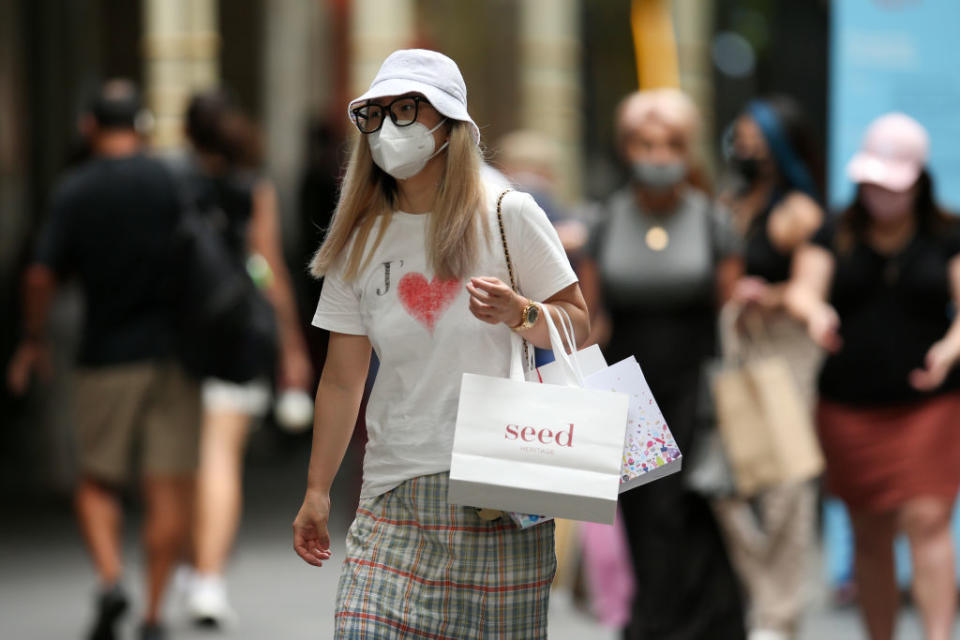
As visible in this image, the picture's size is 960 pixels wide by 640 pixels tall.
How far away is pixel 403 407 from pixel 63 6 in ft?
40.3

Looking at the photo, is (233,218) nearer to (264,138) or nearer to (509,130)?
(509,130)

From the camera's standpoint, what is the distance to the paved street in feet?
23.1

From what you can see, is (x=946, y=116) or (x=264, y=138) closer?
(x=946, y=116)

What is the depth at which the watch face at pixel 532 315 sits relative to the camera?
3422 mm

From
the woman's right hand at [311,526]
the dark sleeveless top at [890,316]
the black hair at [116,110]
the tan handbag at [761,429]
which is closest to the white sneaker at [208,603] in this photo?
the black hair at [116,110]

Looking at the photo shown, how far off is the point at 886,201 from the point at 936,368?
0.67 m

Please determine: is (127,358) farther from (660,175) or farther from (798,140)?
(798,140)

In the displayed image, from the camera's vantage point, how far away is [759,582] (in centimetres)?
681

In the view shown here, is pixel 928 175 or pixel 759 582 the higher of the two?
pixel 928 175

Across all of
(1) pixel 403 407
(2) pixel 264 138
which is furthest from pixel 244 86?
(1) pixel 403 407

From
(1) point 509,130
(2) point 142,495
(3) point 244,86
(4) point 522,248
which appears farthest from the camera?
(3) point 244,86

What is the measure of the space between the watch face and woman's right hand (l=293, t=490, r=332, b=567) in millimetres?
650

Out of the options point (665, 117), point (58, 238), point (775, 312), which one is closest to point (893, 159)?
point (665, 117)

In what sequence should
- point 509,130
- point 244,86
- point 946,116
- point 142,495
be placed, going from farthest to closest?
point 244,86
point 509,130
point 142,495
point 946,116
